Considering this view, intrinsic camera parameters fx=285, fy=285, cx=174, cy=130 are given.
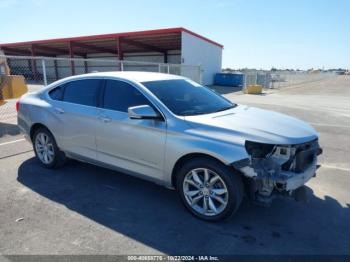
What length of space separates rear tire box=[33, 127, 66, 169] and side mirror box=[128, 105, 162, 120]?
205cm

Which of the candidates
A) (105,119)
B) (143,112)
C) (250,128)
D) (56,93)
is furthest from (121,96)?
(250,128)

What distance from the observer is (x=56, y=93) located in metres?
4.82

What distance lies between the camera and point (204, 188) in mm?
3326

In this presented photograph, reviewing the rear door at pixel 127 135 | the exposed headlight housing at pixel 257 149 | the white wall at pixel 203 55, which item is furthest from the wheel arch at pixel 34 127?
the white wall at pixel 203 55

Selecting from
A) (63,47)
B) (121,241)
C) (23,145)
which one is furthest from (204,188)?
(63,47)

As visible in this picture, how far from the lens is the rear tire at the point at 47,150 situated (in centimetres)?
485

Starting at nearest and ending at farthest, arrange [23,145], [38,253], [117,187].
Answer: [38,253] < [117,187] < [23,145]

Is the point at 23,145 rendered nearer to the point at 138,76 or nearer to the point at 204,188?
the point at 138,76

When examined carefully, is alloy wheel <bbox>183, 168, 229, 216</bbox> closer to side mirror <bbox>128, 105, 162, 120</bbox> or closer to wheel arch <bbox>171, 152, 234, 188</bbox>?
wheel arch <bbox>171, 152, 234, 188</bbox>

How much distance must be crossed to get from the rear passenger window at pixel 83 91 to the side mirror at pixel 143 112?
102 cm

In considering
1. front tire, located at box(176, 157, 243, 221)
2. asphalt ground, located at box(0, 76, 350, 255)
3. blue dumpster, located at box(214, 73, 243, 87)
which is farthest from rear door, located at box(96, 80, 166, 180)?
blue dumpster, located at box(214, 73, 243, 87)

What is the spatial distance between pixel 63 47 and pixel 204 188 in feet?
121

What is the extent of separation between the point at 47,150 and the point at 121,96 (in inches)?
76.6

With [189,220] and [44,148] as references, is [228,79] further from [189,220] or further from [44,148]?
[189,220]
